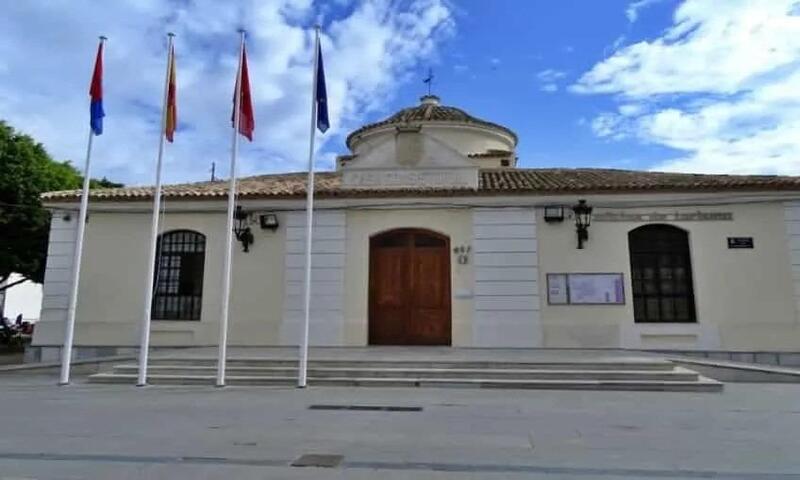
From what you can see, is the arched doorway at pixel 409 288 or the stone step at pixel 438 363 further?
the arched doorway at pixel 409 288

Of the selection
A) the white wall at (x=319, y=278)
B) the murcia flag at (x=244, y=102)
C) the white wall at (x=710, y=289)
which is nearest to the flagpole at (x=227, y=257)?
the murcia flag at (x=244, y=102)

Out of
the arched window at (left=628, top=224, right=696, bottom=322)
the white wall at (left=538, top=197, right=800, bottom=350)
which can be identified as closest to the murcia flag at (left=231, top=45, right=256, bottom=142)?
the white wall at (left=538, top=197, right=800, bottom=350)

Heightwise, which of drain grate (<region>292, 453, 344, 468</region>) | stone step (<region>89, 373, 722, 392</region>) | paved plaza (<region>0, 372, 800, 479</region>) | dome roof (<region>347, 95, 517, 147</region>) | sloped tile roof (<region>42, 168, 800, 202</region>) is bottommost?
drain grate (<region>292, 453, 344, 468</region>)

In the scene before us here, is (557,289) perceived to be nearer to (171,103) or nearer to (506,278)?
(506,278)

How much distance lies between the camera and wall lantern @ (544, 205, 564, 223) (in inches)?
493

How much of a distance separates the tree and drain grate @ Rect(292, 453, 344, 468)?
15099 mm

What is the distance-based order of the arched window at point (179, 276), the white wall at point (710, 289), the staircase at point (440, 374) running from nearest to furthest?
1. the staircase at point (440, 374)
2. the white wall at point (710, 289)
3. the arched window at point (179, 276)

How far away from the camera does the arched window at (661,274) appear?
12.3 metres

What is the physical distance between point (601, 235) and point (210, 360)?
27.4 feet

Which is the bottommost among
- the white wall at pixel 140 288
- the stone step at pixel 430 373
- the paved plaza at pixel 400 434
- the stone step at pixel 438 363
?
the paved plaza at pixel 400 434

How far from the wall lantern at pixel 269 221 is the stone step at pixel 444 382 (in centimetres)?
435

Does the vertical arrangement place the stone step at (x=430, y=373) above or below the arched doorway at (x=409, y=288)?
below

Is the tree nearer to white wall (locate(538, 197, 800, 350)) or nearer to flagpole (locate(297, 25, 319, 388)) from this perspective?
flagpole (locate(297, 25, 319, 388))

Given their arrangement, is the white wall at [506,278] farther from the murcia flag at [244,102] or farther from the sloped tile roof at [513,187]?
the murcia flag at [244,102]
